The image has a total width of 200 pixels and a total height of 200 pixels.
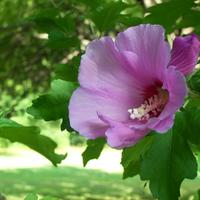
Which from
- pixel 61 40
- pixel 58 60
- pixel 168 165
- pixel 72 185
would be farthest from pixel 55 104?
pixel 72 185

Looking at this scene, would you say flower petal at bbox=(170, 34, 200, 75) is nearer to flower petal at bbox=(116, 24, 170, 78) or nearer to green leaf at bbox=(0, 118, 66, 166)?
flower petal at bbox=(116, 24, 170, 78)

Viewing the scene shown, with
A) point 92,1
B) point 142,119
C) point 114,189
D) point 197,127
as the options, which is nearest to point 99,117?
point 142,119

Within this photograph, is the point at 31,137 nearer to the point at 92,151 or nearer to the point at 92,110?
the point at 92,151

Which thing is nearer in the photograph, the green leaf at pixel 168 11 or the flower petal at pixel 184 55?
the flower petal at pixel 184 55

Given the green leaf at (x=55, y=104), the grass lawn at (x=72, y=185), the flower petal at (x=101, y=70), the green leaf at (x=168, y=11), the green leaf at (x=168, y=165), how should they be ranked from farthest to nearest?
1. the grass lawn at (x=72, y=185)
2. the green leaf at (x=168, y=11)
3. the green leaf at (x=55, y=104)
4. the green leaf at (x=168, y=165)
5. the flower petal at (x=101, y=70)

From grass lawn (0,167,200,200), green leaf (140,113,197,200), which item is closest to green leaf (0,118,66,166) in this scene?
green leaf (140,113,197,200)

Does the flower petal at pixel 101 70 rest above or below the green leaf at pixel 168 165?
above

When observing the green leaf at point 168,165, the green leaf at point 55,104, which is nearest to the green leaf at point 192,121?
the green leaf at point 168,165

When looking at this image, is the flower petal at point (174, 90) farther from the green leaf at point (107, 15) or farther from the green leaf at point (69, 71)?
the green leaf at point (107, 15)
